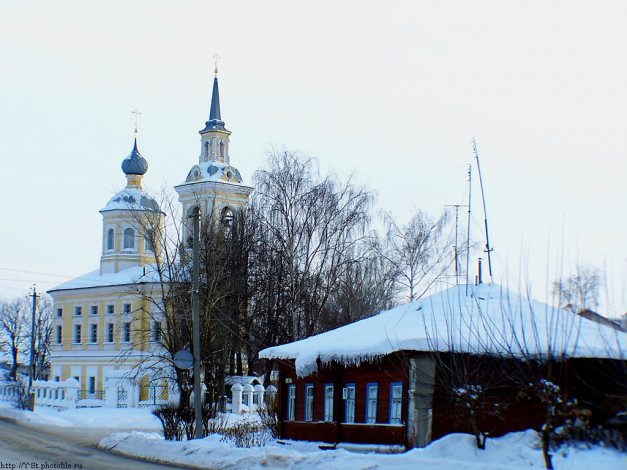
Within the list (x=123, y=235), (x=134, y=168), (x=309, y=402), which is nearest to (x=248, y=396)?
(x=309, y=402)

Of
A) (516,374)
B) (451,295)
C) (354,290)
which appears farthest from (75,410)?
(516,374)

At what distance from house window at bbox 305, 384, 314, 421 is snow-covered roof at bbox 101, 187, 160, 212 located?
35275 millimetres

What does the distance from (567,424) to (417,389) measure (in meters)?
3.80

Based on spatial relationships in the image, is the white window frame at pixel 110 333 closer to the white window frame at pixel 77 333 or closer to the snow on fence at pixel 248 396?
the white window frame at pixel 77 333

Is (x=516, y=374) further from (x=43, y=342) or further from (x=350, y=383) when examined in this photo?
(x=43, y=342)

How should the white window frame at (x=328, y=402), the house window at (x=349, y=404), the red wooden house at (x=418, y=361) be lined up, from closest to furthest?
the red wooden house at (x=418, y=361), the house window at (x=349, y=404), the white window frame at (x=328, y=402)

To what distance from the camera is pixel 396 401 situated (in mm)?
17969

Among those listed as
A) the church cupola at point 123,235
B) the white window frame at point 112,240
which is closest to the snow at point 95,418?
the church cupola at point 123,235

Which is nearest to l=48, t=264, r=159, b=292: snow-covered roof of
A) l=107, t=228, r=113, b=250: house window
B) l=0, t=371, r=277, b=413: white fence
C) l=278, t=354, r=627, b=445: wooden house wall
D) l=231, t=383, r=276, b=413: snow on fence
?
l=107, t=228, r=113, b=250: house window

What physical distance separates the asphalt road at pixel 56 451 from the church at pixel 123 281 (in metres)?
22.8

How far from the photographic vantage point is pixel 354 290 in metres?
40.1

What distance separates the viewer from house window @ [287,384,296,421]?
72.2 feet

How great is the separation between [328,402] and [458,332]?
4.79 meters

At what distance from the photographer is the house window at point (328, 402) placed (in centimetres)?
2014
